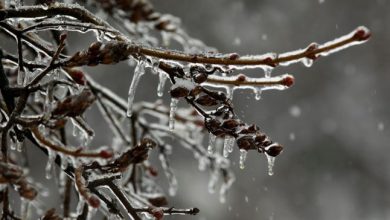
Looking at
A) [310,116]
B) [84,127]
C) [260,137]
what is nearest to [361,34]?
[260,137]

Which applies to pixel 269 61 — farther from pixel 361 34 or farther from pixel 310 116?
pixel 310 116

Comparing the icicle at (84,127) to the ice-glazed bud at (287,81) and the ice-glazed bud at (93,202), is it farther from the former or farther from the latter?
the ice-glazed bud at (287,81)

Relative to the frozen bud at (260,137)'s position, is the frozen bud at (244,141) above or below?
below

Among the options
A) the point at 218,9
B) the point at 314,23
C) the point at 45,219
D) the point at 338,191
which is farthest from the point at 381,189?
the point at 45,219

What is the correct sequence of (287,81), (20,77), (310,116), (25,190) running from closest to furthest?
(25,190)
(287,81)
(20,77)
(310,116)

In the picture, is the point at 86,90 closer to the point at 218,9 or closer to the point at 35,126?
the point at 35,126

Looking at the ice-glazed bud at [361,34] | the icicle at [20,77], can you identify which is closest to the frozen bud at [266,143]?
the ice-glazed bud at [361,34]
